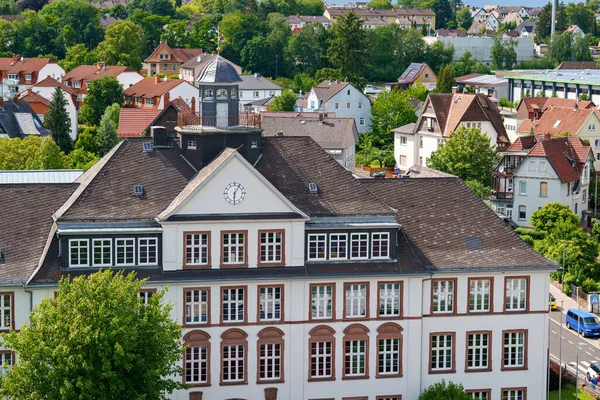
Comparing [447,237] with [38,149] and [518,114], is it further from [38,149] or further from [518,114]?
[518,114]

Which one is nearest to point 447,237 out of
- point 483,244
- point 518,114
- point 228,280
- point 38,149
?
point 483,244

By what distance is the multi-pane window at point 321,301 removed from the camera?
54.2 meters

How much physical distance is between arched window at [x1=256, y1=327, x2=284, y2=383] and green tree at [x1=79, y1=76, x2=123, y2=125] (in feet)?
348

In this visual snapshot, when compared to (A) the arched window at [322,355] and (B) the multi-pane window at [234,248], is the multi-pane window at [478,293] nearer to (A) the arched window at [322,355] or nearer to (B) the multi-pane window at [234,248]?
(A) the arched window at [322,355]

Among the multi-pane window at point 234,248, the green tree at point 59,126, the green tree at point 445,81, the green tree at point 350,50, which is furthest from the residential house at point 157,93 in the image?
the multi-pane window at point 234,248

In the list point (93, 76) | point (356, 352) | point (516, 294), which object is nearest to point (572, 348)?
point (516, 294)

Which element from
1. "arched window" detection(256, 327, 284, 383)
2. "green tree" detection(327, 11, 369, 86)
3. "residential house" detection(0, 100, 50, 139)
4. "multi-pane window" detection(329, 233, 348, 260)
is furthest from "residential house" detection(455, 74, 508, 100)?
"arched window" detection(256, 327, 284, 383)

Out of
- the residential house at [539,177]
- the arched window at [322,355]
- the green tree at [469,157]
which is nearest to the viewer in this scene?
the arched window at [322,355]

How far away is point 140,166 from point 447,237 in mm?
12988

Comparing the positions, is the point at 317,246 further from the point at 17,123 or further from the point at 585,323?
the point at 17,123

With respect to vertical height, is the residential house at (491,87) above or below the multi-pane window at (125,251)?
above

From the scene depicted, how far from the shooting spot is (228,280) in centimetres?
5319

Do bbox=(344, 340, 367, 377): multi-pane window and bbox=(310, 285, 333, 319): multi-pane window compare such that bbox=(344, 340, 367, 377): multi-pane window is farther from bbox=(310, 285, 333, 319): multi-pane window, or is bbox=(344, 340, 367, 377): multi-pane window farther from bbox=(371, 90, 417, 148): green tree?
bbox=(371, 90, 417, 148): green tree

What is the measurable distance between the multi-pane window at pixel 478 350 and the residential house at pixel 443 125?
7239 cm
